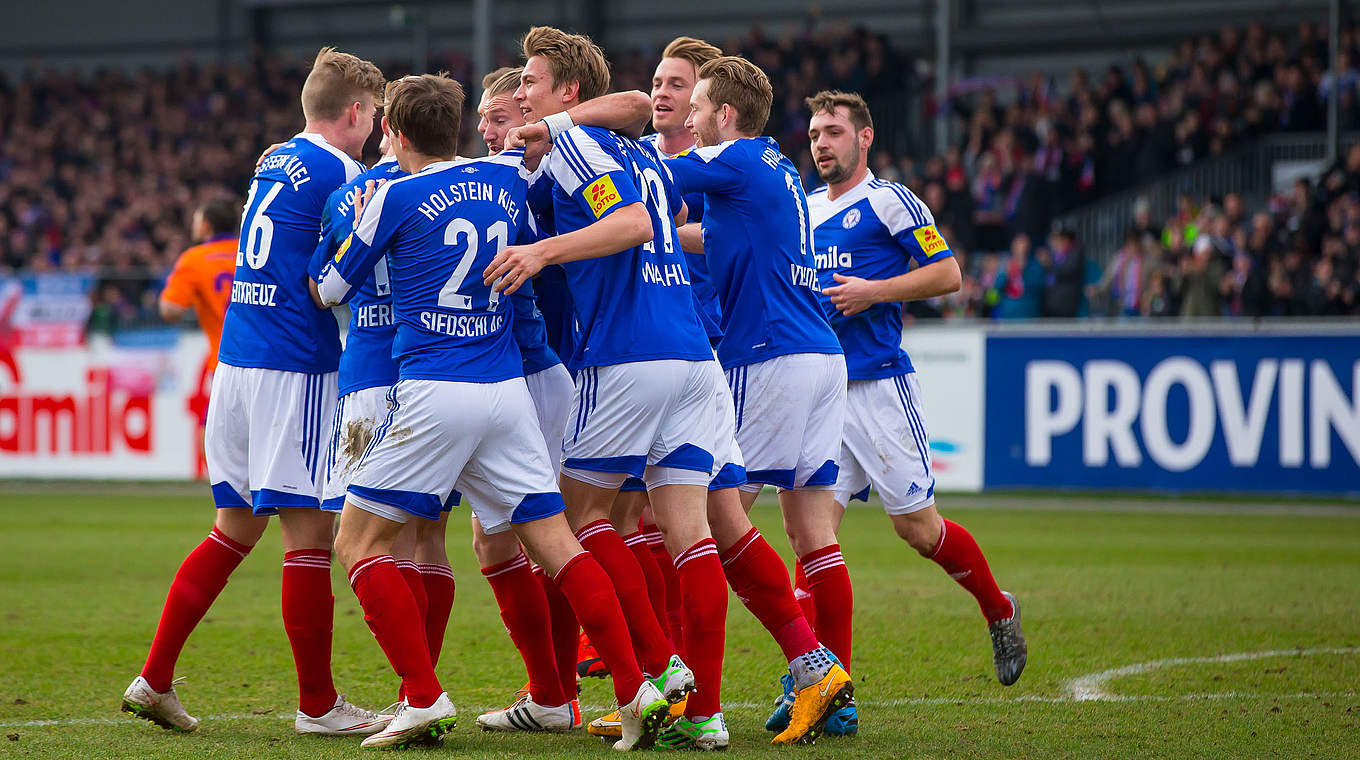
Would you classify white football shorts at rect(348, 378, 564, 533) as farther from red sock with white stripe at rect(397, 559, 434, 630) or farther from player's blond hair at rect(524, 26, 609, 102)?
player's blond hair at rect(524, 26, 609, 102)

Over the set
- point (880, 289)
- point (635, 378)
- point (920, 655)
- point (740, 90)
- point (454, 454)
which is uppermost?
point (740, 90)

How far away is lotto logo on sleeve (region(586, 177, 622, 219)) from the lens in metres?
4.48

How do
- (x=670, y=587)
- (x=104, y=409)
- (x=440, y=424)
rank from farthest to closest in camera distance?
(x=104, y=409)
(x=670, y=587)
(x=440, y=424)

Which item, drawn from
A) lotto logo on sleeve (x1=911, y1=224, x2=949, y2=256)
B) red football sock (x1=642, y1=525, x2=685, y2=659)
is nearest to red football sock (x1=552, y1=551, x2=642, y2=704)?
red football sock (x1=642, y1=525, x2=685, y2=659)

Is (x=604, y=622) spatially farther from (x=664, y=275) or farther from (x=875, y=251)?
(x=875, y=251)

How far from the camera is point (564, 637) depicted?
17.0ft

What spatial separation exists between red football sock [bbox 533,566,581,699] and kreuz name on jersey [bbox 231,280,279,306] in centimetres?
131

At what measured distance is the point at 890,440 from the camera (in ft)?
19.3

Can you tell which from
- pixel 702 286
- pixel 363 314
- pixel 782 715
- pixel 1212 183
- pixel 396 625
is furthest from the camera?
pixel 1212 183

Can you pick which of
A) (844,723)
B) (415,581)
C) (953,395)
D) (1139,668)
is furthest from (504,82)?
(953,395)

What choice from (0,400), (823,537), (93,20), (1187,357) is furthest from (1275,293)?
(93,20)

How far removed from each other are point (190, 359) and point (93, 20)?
65.9 ft

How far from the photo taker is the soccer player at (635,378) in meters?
4.53

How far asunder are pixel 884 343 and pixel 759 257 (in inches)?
41.2
